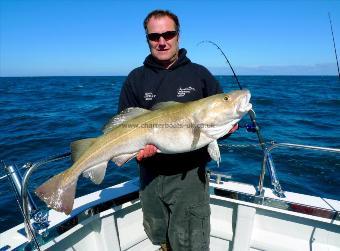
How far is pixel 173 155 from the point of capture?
11.0 feet

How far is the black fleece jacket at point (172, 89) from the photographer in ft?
11.0

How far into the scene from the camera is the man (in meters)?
3.37

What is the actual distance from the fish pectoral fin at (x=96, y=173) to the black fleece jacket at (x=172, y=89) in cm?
47

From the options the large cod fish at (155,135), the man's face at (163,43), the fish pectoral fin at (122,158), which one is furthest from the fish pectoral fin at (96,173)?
the man's face at (163,43)

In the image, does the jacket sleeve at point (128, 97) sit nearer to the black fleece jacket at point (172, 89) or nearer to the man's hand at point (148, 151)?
the black fleece jacket at point (172, 89)

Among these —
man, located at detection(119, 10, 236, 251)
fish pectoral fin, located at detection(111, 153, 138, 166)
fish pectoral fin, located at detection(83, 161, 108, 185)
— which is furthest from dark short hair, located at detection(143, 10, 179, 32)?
fish pectoral fin, located at detection(83, 161, 108, 185)

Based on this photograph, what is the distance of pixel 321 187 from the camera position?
8.58m

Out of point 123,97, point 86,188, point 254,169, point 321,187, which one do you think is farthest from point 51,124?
point 123,97

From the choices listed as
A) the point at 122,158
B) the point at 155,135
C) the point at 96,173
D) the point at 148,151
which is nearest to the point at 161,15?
the point at 155,135

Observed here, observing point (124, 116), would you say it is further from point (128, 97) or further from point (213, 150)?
point (213, 150)

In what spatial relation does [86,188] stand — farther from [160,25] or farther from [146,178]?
[160,25]

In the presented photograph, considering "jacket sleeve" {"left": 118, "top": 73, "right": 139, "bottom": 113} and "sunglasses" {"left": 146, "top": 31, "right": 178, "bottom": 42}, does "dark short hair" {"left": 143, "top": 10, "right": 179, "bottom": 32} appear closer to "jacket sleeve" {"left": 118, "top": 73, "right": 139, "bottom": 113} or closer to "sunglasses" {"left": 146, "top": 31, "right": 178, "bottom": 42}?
"sunglasses" {"left": 146, "top": 31, "right": 178, "bottom": 42}

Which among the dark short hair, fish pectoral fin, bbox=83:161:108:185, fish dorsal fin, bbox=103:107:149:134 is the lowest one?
fish pectoral fin, bbox=83:161:108:185

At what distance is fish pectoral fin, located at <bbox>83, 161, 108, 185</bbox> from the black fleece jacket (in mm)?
468
